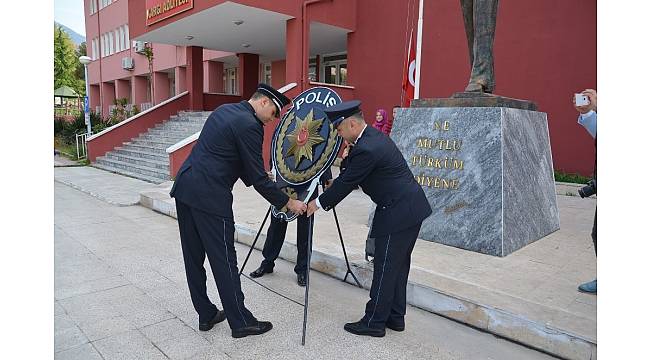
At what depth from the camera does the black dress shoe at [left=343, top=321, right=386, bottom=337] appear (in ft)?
10.1

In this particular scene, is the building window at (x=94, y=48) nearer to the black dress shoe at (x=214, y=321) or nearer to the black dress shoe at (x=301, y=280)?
the black dress shoe at (x=301, y=280)

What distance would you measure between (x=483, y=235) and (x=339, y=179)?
7.41ft

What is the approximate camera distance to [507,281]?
382 cm

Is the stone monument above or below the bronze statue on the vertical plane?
below

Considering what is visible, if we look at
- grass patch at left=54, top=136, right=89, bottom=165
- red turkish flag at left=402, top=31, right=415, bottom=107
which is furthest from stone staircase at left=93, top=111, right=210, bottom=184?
red turkish flag at left=402, top=31, right=415, bottom=107

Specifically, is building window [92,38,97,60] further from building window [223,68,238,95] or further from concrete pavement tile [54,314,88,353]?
concrete pavement tile [54,314,88,353]

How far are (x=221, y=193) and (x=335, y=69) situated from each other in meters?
14.8

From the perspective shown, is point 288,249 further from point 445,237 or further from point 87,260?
point 87,260

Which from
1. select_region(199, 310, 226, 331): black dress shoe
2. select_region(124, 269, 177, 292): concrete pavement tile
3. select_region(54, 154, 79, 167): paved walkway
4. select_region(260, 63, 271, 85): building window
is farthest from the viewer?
select_region(260, 63, 271, 85): building window

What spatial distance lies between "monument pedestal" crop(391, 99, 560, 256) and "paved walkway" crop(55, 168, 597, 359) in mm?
189

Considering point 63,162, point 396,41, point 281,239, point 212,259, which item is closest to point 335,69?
point 396,41

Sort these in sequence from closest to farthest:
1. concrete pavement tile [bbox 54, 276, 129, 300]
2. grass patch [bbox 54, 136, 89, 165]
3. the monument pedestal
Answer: concrete pavement tile [bbox 54, 276, 129, 300], the monument pedestal, grass patch [bbox 54, 136, 89, 165]

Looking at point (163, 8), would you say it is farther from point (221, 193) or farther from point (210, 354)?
point (210, 354)

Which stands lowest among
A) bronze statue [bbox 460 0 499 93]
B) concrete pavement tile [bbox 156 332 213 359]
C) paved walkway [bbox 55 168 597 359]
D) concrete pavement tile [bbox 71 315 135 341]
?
concrete pavement tile [bbox 156 332 213 359]
